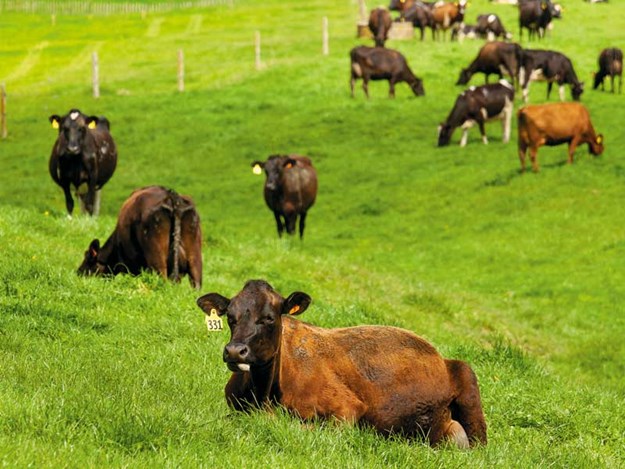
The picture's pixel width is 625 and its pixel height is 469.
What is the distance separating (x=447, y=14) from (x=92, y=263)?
1854 inches

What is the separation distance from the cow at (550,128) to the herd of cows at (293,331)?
A: 0.10ft

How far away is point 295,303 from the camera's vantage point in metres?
8.47

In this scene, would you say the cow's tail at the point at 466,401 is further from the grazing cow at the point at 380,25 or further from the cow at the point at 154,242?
the grazing cow at the point at 380,25

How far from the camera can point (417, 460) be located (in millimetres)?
7602

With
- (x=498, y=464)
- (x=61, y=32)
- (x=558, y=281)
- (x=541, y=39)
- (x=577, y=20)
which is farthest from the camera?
(x=61, y=32)

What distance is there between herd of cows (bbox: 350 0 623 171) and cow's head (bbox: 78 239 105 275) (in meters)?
20.0

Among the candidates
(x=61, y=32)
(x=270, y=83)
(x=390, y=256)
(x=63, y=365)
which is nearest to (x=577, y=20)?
(x=270, y=83)

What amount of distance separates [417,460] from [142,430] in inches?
72.5

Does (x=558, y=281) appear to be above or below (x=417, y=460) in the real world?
below

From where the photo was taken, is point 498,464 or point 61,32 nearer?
point 498,464

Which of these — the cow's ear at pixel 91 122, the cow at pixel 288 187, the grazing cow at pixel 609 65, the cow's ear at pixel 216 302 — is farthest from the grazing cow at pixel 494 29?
the cow's ear at pixel 216 302

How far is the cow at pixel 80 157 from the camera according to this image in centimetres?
2155

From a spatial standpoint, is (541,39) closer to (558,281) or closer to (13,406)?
(558,281)

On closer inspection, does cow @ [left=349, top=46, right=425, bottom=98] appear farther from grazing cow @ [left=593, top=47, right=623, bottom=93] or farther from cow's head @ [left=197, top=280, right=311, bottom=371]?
cow's head @ [left=197, top=280, right=311, bottom=371]
